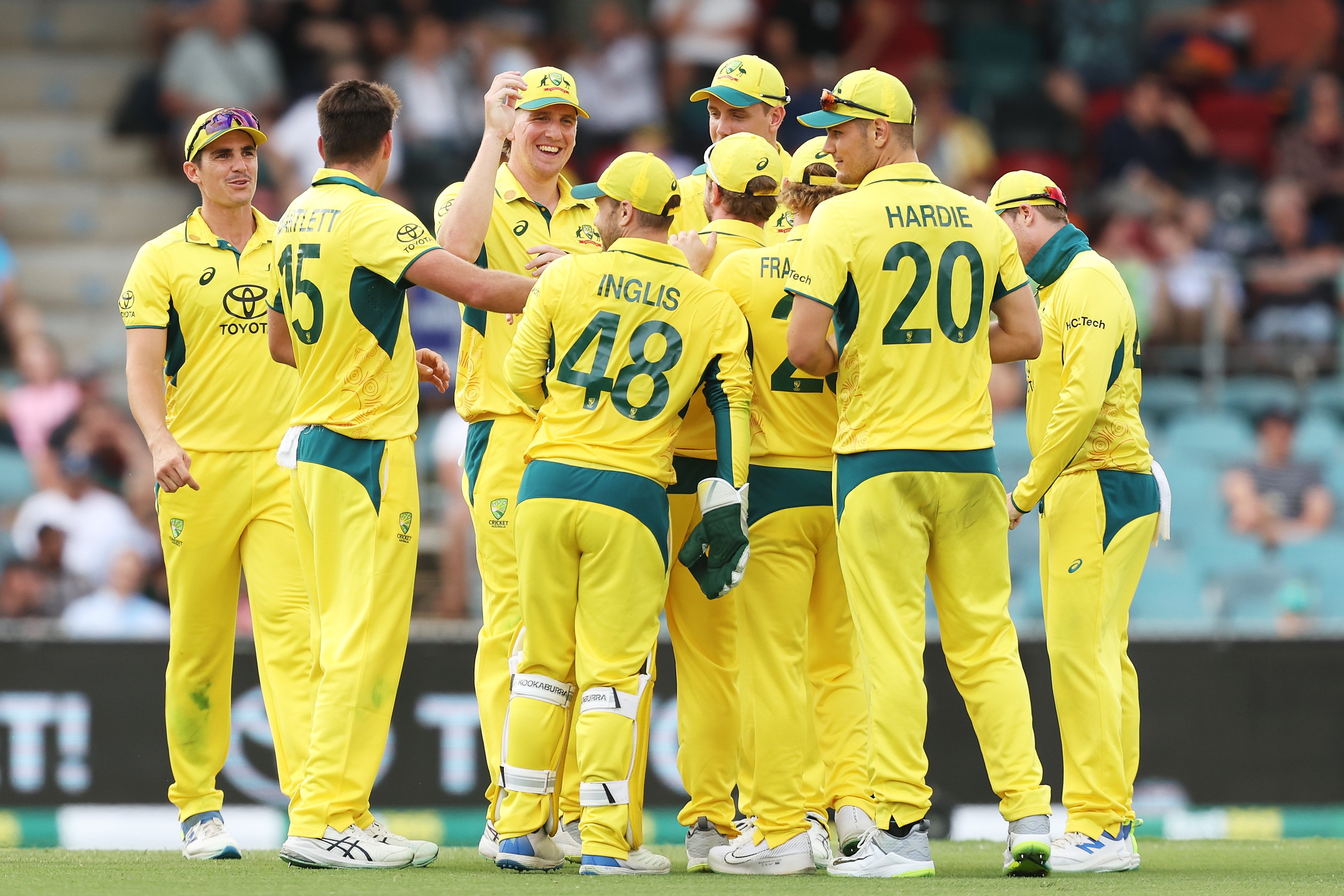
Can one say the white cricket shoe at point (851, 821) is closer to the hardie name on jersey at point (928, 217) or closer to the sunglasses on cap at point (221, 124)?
the hardie name on jersey at point (928, 217)

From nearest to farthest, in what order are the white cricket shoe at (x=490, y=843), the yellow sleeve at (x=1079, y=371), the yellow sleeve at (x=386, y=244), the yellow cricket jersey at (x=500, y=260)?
the yellow sleeve at (x=386, y=244) → the yellow sleeve at (x=1079, y=371) → the white cricket shoe at (x=490, y=843) → the yellow cricket jersey at (x=500, y=260)

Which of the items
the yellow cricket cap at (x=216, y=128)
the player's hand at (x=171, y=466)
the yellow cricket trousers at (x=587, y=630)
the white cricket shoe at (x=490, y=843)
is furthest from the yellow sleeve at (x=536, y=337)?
the white cricket shoe at (x=490, y=843)

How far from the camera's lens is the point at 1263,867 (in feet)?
23.2

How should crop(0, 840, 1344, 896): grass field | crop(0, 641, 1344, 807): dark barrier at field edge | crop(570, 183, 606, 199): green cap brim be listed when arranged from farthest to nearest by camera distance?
crop(0, 641, 1344, 807): dark barrier at field edge < crop(570, 183, 606, 199): green cap brim < crop(0, 840, 1344, 896): grass field

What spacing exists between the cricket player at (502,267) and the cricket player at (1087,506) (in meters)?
1.83

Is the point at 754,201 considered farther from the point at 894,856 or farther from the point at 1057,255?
the point at 894,856

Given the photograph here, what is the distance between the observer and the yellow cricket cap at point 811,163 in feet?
22.9

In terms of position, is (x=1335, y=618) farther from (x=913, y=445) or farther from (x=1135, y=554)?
(x=913, y=445)

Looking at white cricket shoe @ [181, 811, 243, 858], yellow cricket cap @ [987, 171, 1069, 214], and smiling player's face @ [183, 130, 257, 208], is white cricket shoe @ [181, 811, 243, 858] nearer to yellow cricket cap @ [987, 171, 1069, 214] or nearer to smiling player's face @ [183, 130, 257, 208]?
smiling player's face @ [183, 130, 257, 208]

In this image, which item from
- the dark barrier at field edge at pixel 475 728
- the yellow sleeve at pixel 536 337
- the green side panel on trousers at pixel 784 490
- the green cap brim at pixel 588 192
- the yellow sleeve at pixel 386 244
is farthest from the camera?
the dark barrier at field edge at pixel 475 728

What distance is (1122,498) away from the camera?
7016mm

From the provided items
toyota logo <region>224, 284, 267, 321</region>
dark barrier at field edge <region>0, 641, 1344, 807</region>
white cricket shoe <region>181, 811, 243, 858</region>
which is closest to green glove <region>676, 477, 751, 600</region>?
toyota logo <region>224, 284, 267, 321</region>

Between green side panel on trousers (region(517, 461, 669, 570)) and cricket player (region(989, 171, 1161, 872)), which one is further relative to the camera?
cricket player (region(989, 171, 1161, 872))

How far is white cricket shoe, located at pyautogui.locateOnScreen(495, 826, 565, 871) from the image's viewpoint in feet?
20.8
